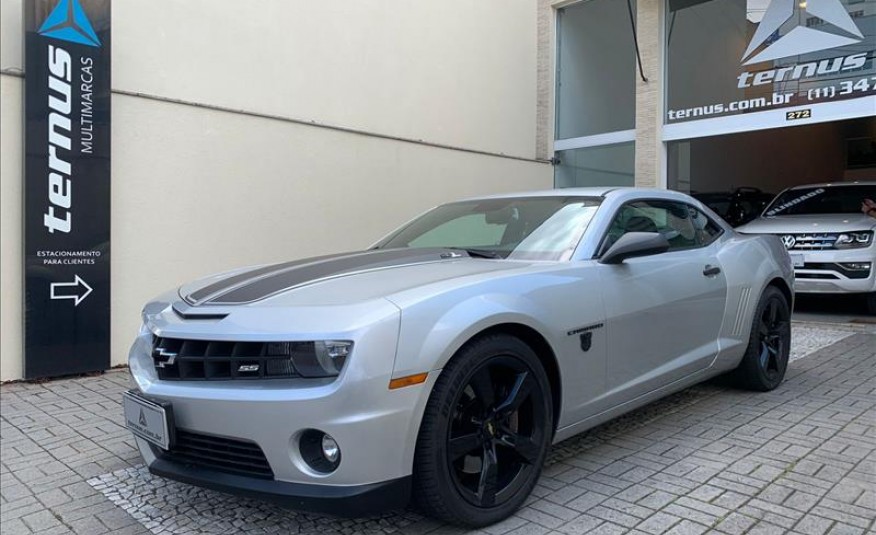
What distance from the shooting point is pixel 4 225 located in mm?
5215

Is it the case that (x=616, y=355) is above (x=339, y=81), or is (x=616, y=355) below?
below

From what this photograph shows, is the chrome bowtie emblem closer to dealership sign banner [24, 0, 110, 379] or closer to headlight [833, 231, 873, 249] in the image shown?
dealership sign banner [24, 0, 110, 379]

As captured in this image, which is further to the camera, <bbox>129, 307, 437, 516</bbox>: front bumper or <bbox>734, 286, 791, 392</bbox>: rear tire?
<bbox>734, 286, 791, 392</bbox>: rear tire

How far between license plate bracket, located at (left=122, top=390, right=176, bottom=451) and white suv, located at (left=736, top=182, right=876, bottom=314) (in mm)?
6894

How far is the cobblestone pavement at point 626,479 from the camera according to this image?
2730 millimetres

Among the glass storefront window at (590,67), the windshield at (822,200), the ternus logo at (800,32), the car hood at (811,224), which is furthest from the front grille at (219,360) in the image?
the glass storefront window at (590,67)

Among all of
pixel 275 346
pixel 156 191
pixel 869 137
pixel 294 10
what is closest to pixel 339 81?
pixel 294 10

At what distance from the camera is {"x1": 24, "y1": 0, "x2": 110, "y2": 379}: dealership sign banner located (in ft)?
17.3

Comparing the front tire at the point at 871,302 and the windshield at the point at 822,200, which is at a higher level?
the windshield at the point at 822,200

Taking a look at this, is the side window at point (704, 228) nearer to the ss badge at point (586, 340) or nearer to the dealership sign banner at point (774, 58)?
the ss badge at point (586, 340)

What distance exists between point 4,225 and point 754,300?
18.9 ft

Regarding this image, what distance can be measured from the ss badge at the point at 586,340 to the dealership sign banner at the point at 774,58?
724 cm

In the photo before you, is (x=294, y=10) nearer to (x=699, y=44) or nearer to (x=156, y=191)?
(x=156, y=191)

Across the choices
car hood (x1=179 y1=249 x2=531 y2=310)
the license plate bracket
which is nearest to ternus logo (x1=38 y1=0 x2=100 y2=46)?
car hood (x1=179 y1=249 x2=531 y2=310)
